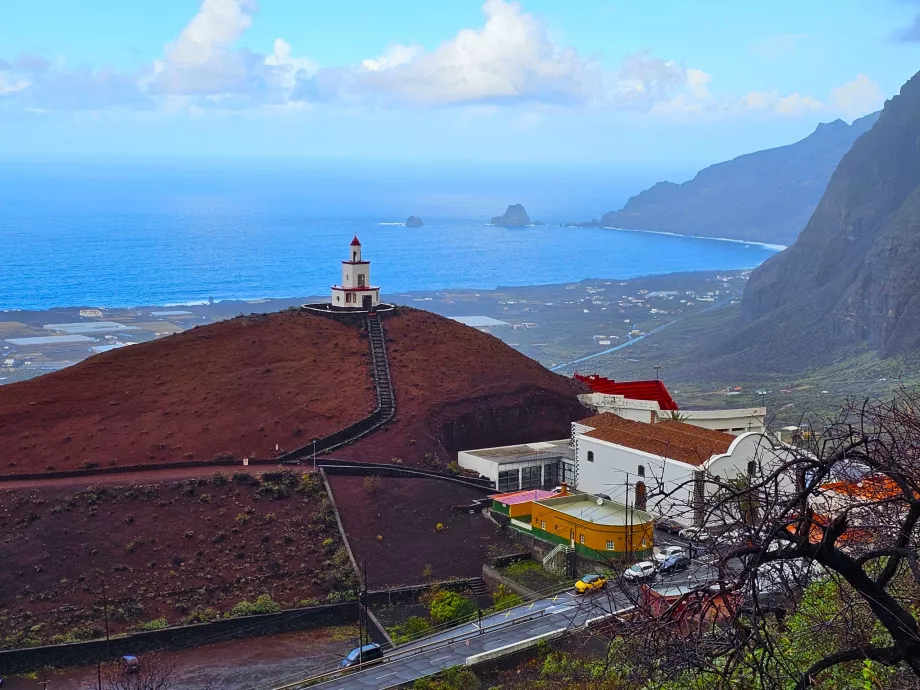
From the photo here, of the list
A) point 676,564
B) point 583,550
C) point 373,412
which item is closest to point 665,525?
point 676,564

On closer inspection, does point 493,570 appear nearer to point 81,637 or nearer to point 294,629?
point 294,629

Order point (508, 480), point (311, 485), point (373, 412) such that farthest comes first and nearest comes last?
point (373, 412), point (508, 480), point (311, 485)

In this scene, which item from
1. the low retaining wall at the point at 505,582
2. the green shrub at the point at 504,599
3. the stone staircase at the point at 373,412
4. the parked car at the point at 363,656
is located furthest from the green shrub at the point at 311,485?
the parked car at the point at 363,656

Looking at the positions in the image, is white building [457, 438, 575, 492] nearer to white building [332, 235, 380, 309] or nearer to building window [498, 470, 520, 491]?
building window [498, 470, 520, 491]

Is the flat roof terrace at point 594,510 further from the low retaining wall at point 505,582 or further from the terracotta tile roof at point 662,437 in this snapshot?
the low retaining wall at point 505,582

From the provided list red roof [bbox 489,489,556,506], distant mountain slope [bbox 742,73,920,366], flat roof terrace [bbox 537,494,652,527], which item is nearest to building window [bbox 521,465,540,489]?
red roof [bbox 489,489,556,506]

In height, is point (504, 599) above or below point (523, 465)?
below

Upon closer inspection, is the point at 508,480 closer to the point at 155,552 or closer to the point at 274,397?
the point at 274,397
